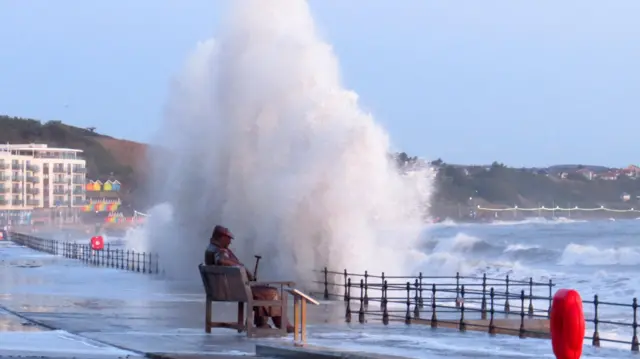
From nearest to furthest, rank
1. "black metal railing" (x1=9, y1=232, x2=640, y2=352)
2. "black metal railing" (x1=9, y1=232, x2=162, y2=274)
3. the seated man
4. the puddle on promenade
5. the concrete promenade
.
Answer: the concrete promenade, the seated man, the puddle on promenade, "black metal railing" (x1=9, y1=232, x2=640, y2=352), "black metal railing" (x1=9, y1=232, x2=162, y2=274)

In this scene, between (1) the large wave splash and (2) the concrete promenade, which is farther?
(1) the large wave splash

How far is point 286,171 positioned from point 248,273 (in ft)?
64.4

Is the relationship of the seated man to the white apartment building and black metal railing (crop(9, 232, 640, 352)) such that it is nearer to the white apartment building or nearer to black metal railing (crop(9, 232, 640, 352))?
black metal railing (crop(9, 232, 640, 352))

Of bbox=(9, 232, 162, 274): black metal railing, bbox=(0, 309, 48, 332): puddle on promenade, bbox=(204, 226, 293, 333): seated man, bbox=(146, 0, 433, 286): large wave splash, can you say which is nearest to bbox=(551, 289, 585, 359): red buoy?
bbox=(204, 226, 293, 333): seated man

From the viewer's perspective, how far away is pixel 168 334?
16719 mm

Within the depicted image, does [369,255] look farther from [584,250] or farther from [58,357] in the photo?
[584,250]

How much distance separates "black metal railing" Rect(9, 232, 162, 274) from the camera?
1700 inches

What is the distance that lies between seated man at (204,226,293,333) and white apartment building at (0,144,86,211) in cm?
16978

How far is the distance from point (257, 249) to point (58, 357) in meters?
22.3

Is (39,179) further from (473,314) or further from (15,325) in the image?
(15,325)

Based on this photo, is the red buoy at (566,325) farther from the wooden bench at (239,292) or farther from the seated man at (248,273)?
the seated man at (248,273)

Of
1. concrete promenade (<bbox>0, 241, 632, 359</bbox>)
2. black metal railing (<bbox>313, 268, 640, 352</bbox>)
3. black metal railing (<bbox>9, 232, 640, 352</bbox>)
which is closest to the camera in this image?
concrete promenade (<bbox>0, 241, 632, 359</bbox>)

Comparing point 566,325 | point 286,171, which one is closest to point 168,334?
point 566,325

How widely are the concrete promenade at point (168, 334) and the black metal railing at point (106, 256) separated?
53.6ft
